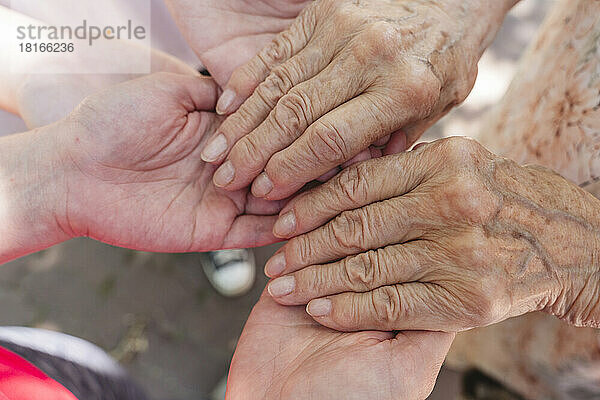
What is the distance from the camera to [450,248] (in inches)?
36.1

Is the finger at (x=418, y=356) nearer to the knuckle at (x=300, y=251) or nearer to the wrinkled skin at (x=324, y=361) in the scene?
the wrinkled skin at (x=324, y=361)

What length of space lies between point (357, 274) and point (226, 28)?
78cm

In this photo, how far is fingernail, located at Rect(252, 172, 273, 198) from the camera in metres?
1.10

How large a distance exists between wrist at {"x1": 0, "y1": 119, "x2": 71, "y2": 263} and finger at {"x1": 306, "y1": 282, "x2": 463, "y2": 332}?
66 centimetres

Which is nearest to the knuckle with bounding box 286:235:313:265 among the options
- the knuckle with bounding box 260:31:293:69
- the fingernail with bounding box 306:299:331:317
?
the fingernail with bounding box 306:299:331:317

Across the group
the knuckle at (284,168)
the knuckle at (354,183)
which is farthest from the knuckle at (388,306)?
the knuckle at (284,168)

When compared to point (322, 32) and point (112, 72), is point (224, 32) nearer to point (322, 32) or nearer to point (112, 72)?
point (322, 32)

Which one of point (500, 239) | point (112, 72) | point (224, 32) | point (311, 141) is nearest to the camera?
point (500, 239)

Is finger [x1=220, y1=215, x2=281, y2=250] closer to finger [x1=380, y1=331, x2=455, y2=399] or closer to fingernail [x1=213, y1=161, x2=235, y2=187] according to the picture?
fingernail [x1=213, y1=161, x2=235, y2=187]

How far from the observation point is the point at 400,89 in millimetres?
1041

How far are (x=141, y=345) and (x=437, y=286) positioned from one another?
142 centimetres

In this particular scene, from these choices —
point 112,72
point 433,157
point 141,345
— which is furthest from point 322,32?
point 141,345

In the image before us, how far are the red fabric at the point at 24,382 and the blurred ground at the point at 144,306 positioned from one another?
3.47 feet

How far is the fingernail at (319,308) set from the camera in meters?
0.98
